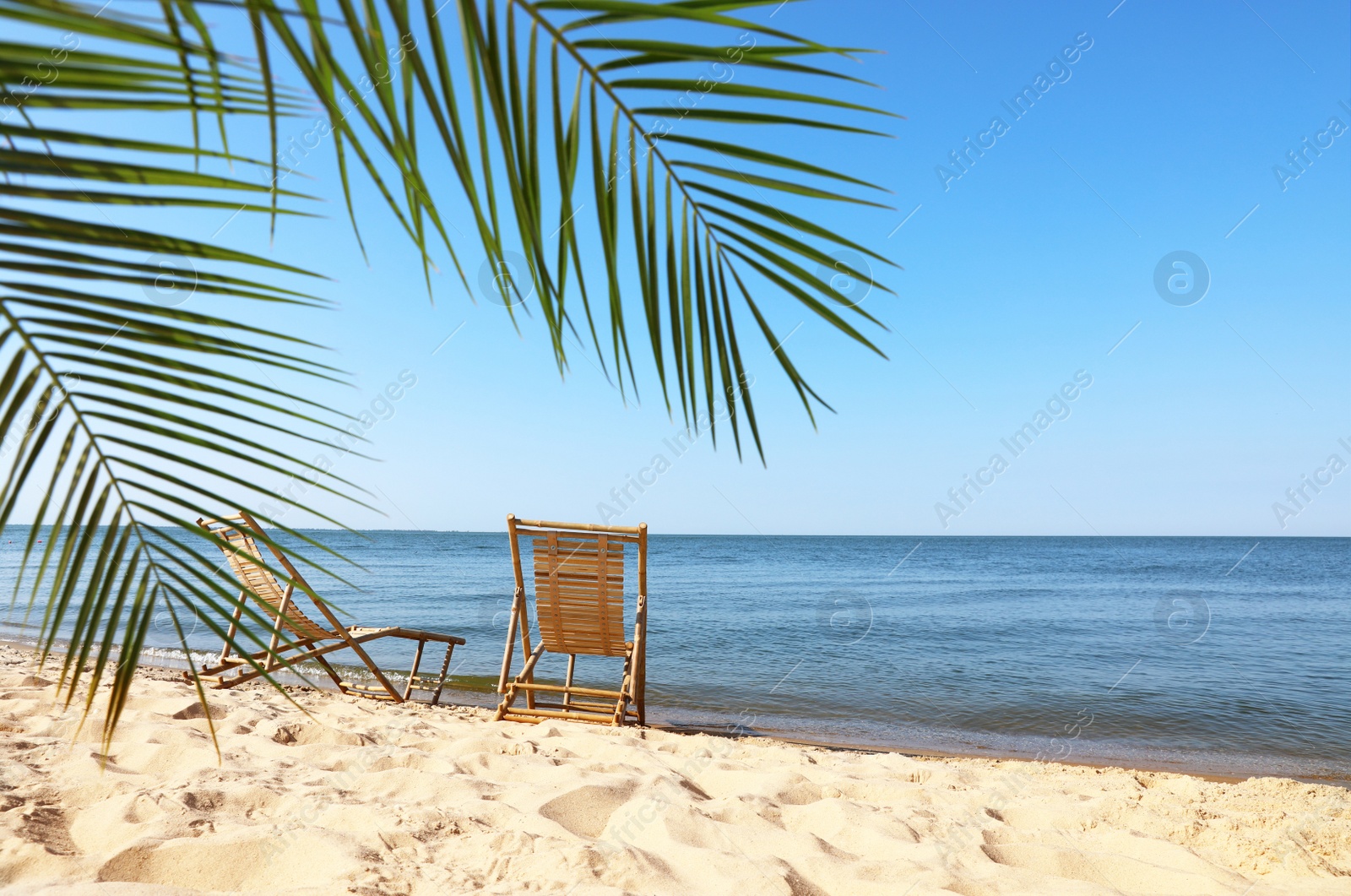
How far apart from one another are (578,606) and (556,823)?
308 cm

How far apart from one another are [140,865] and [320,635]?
3.70 m

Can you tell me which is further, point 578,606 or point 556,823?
point 578,606

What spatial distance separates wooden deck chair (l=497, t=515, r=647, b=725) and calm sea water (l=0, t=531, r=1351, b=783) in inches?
71.1

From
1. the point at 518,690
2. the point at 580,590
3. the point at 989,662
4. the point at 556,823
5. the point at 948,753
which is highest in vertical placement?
the point at 580,590

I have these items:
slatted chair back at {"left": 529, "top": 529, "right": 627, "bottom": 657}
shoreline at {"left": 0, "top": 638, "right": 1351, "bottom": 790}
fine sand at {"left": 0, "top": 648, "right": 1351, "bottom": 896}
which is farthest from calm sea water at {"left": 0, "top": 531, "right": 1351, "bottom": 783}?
slatted chair back at {"left": 529, "top": 529, "right": 627, "bottom": 657}

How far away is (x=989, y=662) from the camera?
1008 centimetres

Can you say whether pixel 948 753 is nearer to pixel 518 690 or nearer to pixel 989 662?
pixel 518 690

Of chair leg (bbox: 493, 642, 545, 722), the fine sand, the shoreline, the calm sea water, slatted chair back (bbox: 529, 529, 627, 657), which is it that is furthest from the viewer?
the calm sea water

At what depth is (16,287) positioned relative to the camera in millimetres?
708

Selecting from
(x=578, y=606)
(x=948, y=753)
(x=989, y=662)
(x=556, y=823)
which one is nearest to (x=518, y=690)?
(x=578, y=606)

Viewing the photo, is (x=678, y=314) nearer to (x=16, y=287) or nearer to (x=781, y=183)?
(x=781, y=183)

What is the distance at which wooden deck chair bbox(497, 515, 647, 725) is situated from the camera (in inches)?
207

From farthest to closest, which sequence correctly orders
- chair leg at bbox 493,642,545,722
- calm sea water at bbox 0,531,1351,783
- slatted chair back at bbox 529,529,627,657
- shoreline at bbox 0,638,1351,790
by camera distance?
1. calm sea water at bbox 0,531,1351,783
2. shoreline at bbox 0,638,1351,790
3. slatted chair back at bbox 529,529,627,657
4. chair leg at bbox 493,642,545,722

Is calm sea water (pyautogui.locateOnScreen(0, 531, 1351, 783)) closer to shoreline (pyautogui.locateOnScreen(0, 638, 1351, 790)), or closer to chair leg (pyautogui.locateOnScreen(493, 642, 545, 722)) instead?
shoreline (pyautogui.locateOnScreen(0, 638, 1351, 790))
